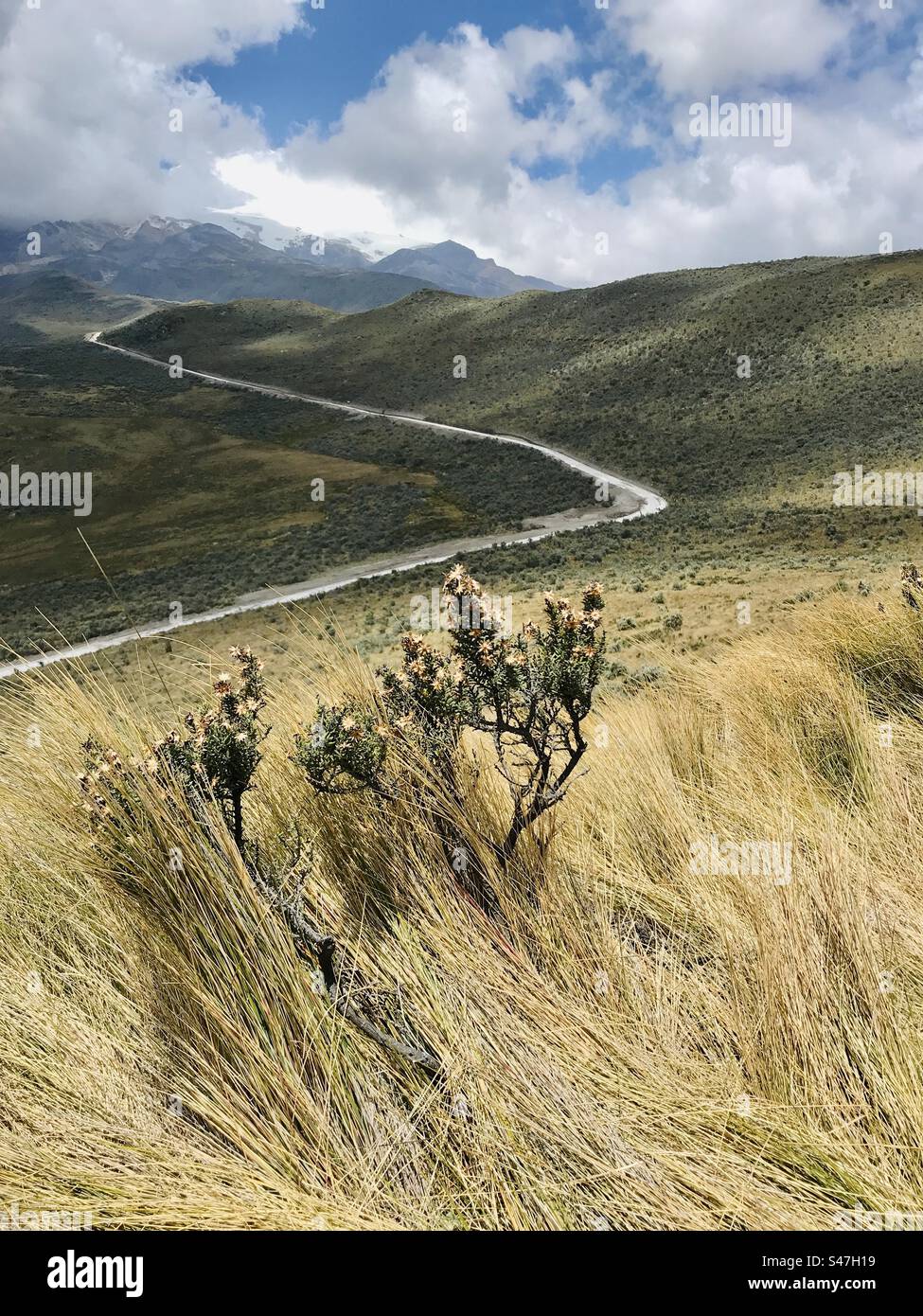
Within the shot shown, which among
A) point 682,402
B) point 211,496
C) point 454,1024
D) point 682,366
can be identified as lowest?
point 454,1024

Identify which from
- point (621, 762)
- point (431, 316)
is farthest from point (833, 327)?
point (621, 762)

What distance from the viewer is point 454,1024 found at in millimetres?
1746

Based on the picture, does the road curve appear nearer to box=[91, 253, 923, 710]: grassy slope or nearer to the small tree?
box=[91, 253, 923, 710]: grassy slope

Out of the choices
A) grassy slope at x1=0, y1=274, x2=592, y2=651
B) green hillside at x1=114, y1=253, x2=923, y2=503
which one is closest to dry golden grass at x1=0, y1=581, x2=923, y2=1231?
grassy slope at x1=0, y1=274, x2=592, y2=651

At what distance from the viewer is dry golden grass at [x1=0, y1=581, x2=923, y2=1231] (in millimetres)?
1420

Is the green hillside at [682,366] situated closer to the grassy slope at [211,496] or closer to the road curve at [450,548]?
the road curve at [450,548]

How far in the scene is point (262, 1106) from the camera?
163 cm

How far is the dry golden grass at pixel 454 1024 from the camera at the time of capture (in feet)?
4.66

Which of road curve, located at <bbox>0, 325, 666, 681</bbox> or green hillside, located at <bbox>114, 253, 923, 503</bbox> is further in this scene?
green hillside, located at <bbox>114, 253, 923, 503</bbox>

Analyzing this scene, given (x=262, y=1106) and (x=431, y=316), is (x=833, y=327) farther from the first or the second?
(x=262, y=1106)

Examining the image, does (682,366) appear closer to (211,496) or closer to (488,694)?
(211,496)

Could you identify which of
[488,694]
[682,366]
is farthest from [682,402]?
[488,694]

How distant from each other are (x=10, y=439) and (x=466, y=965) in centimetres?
7510
